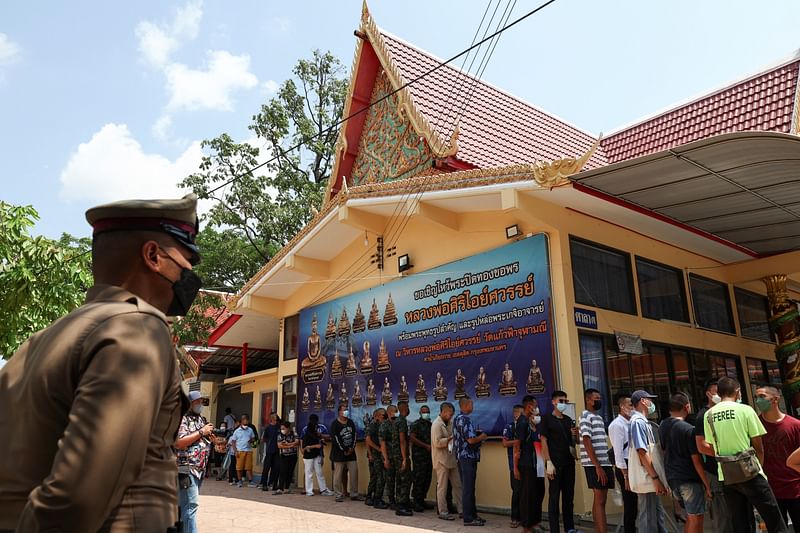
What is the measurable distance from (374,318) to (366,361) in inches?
34.1

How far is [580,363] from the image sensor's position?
8297 millimetres

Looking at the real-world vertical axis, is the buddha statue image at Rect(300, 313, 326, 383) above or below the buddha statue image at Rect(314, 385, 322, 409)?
above

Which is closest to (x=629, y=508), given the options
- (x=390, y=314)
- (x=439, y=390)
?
(x=439, y=390)

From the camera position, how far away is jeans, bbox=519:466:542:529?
7.08 metres

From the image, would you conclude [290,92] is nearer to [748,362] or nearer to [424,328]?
[424,328]

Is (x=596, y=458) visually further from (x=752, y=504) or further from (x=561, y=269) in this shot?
(x=561, y=269)

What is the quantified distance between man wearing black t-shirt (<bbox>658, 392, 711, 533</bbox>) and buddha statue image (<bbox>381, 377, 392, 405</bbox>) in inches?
223

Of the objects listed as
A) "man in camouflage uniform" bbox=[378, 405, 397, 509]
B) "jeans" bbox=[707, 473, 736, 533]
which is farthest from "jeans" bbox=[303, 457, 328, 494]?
"jeans" bbox=[707, 473, 736, 533]

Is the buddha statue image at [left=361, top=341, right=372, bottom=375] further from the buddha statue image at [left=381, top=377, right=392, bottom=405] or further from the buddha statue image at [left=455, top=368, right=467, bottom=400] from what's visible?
the buddha statue image at [left=455, top=368, right=467, bottom=400]

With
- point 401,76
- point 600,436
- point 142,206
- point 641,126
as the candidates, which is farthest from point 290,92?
point 142,206

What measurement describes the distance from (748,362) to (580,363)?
5.77 meters

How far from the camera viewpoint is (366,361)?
11625mm

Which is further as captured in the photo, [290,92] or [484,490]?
[290,92]

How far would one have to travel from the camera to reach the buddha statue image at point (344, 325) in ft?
40.6
